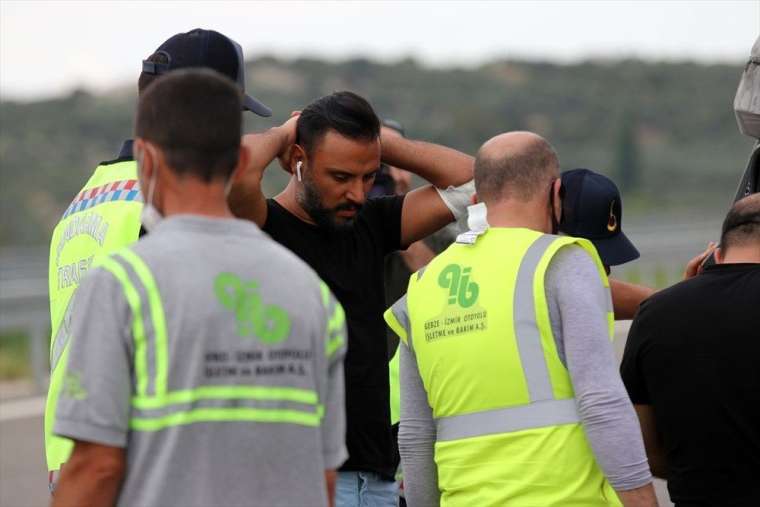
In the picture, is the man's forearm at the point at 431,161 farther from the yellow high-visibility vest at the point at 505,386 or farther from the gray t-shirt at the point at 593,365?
the gray t-shirt at the point at 593,365

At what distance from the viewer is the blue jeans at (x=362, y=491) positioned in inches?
180

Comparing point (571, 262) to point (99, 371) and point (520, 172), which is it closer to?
point (520, 172)

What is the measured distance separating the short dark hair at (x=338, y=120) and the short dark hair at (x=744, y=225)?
1.24 metres

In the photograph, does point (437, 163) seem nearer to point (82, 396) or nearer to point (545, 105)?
point (82, 396)

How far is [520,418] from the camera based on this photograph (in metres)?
4.02

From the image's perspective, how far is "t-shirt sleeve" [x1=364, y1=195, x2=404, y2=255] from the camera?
4.98 m

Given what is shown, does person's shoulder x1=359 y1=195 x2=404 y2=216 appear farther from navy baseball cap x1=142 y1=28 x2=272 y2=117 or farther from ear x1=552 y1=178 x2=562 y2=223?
ear x1=552 y1=178 x2=562 y2=223

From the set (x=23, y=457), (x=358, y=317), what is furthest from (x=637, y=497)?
(x=23, y=457)

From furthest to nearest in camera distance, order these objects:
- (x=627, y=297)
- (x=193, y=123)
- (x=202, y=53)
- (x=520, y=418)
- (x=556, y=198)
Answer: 1. (x=627, y=297)
2. (x=202, y=53)
3. (x=556, y=198)
4. (x=520, y=418)
5. (x=193, y=123)

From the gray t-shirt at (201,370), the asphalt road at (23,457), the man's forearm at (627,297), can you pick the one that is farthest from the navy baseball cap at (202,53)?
the asphalt road at (23,457)

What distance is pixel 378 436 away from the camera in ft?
15.4

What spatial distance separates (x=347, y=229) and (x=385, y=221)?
271mm

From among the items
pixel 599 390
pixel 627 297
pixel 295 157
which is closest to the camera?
pixel 599 390

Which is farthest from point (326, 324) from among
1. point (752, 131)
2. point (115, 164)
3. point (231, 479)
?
point (752, 131)
